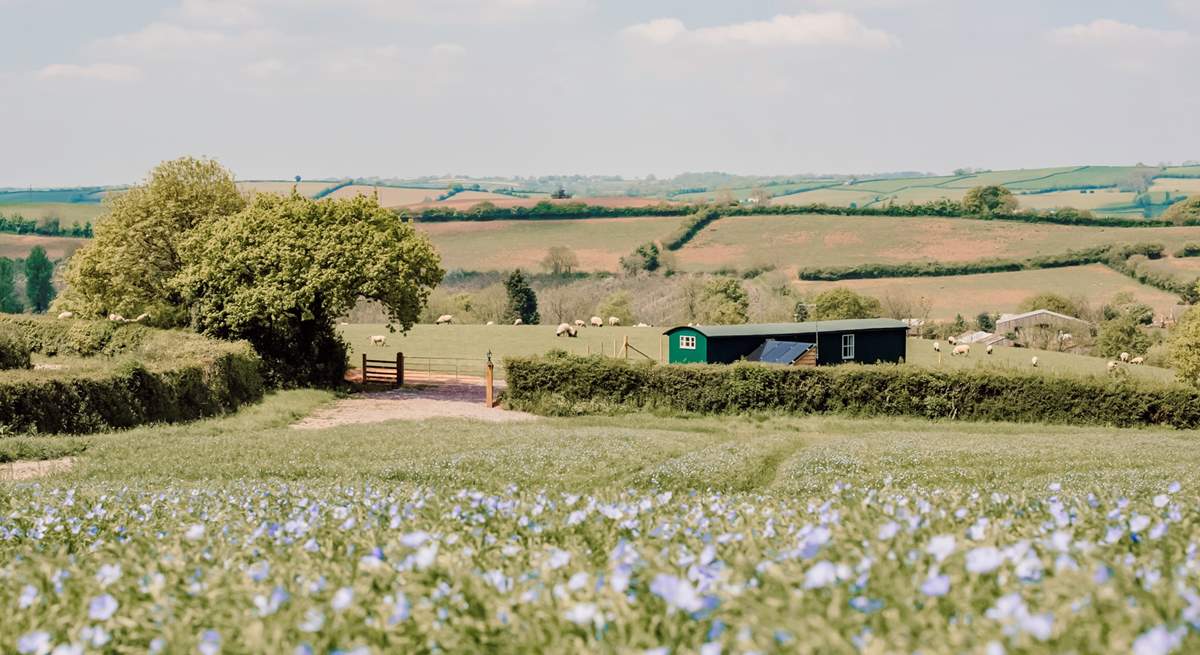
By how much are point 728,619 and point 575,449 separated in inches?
735

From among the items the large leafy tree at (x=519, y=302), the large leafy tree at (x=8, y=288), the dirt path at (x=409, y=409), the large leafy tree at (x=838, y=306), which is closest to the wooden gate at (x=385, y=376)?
the dirt path at (x=409, y=409)

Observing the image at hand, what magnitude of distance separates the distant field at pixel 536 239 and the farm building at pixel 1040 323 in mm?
48830

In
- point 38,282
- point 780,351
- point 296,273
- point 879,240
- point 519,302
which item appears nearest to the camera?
point 296,273

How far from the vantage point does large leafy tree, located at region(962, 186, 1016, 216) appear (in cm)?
13538

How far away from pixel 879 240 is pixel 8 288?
98405 millimetres

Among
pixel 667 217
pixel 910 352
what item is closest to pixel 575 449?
pixel 910 352

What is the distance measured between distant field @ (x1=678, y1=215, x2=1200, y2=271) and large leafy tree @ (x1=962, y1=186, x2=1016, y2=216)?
20.3ft

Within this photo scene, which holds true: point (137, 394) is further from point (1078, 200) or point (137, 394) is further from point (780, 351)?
point (1078, 200)

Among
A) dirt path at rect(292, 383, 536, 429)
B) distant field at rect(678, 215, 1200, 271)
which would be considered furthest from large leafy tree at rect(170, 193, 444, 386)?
distant field at rect(678, 215, 1200, 271)

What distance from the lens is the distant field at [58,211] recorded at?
147 m

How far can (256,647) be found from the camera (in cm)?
367

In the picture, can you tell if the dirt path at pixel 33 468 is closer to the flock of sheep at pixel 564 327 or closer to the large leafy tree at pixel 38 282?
the flock of sheep at pixel 564 327

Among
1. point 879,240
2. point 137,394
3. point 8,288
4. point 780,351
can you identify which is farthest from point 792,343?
point 8,288

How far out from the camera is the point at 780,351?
46.1 m
